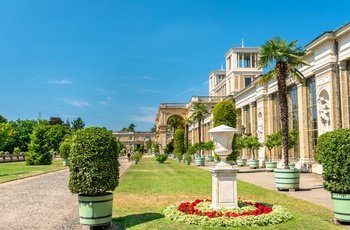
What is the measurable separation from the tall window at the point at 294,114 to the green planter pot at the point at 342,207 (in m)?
20.1

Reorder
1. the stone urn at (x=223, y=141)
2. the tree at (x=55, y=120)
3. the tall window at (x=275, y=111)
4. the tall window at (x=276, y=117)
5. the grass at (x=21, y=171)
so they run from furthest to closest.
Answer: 1. the tree at (x=55, y=120)
2. the tall window at (x=275, y=111)
3. the tall window at (x=276, y=117)
4. the grass at (x=21, y=171)
5. the stone urn at (x=223, y=141)

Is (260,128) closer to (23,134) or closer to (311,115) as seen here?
(311,115)

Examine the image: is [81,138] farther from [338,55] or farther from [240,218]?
[338,55]

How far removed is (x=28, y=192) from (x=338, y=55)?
62.7 feet

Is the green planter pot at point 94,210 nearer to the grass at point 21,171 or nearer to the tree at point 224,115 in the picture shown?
the grass at point 21,171

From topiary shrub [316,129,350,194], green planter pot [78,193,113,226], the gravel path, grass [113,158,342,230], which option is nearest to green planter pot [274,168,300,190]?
grass [113,158,342,230]

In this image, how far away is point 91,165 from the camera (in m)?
8.23

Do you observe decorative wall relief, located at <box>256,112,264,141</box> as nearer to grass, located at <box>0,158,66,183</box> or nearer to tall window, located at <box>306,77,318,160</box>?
tall window, located at <box>306,77,318,160</box>

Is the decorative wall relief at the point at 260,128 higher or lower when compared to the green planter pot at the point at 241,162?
higher

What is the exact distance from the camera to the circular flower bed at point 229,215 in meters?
8.53

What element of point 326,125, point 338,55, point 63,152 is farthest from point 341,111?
point 63,152

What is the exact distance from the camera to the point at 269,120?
3438 centimetres

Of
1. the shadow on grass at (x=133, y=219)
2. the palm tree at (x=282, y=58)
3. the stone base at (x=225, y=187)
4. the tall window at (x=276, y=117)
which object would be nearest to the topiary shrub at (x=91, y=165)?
the shadow on grass at (x=133, y=219)

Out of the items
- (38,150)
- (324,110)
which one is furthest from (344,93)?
(38,150)
